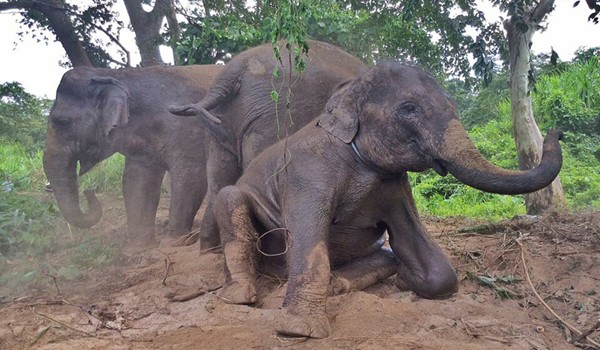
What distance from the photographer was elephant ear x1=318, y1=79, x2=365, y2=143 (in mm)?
4598

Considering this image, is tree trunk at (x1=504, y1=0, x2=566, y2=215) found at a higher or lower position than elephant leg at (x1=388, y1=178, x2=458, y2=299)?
higher

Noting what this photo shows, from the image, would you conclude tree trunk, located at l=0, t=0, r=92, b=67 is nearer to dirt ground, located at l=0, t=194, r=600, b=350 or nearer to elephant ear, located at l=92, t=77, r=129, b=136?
elephant ear, located at l=92, t=77, r=129, b=136

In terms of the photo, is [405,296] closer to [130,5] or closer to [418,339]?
[418,339]

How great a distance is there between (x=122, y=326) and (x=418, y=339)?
1925 mm

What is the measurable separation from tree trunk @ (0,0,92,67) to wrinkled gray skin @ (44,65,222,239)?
8.89 ft

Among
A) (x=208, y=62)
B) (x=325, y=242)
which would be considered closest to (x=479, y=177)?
(x=325, y=242)

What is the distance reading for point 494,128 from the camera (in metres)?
15.2

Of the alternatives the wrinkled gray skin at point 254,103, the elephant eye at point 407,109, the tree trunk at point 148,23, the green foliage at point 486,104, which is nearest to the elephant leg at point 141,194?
the wrinkled gray skin at point 254,103

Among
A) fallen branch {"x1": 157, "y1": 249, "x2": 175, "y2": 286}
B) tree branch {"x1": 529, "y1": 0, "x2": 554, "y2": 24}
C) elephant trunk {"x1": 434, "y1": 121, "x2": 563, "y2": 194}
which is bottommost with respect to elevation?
fallen branch {"x1": 157, "y1": 249, "x2": 175, "y2": 286}

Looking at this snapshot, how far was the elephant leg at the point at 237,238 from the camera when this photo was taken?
4.74 metres

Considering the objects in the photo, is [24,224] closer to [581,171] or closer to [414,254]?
[414,254]

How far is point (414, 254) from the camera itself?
4.82 metres

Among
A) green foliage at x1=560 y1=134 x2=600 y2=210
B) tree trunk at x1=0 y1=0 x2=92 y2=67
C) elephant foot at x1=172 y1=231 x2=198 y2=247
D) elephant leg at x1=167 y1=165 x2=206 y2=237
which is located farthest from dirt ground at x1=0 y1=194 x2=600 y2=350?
tree trunk at x1=0 y1=0 x2=92 y2=67

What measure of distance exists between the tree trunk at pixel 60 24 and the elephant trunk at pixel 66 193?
326 cm
